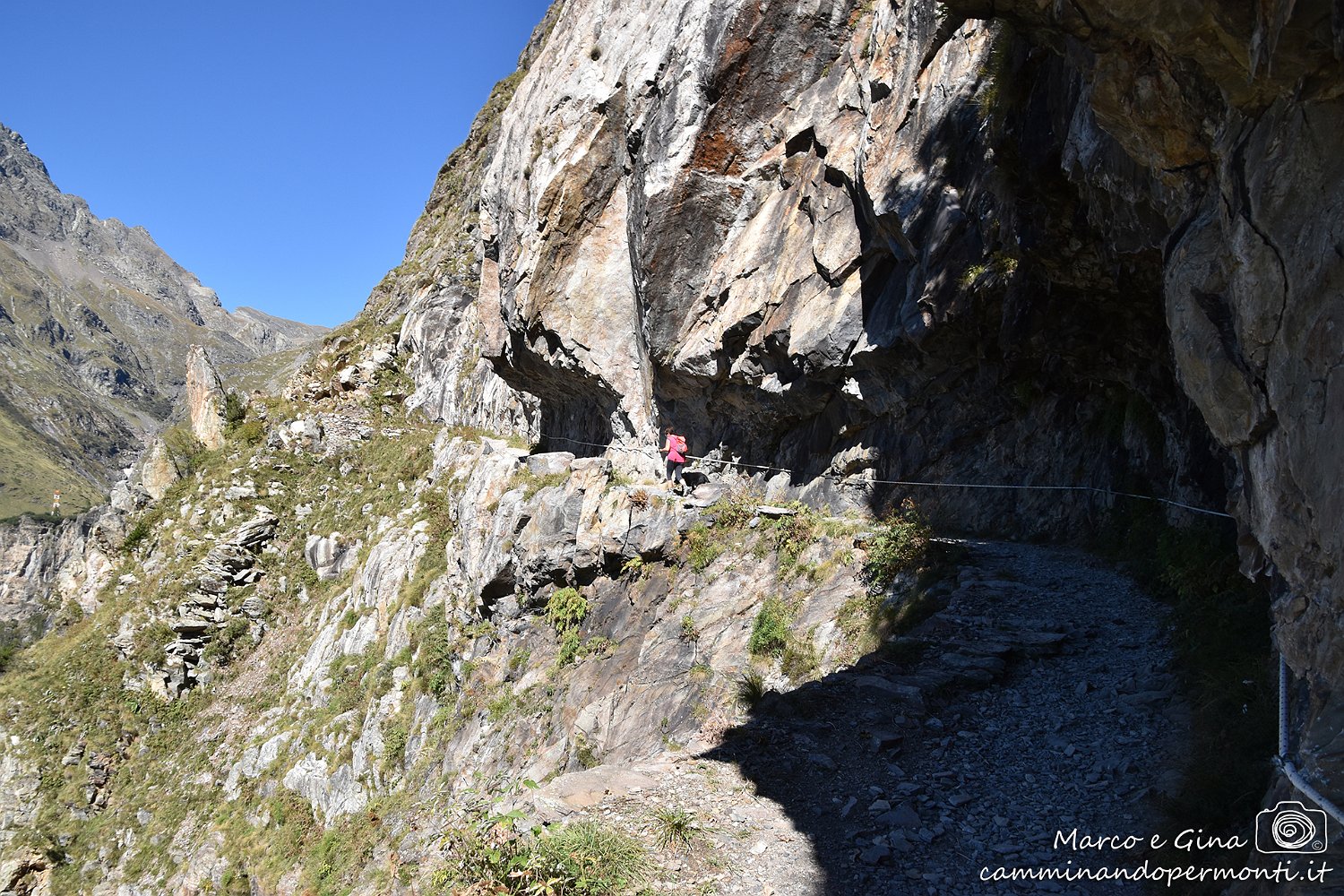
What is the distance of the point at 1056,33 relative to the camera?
5520 mm

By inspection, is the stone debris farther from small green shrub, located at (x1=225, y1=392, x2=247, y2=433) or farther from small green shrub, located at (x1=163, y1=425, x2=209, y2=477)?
small green shrub, located at (x1=225, y1=392, x2=247, y2=433)

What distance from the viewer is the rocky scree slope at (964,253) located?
3.80m

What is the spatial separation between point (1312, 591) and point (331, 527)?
2956cm

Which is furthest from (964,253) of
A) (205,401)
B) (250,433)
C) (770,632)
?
(205,401)

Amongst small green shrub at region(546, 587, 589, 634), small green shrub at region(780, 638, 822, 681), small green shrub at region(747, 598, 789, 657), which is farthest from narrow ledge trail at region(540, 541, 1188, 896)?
small green shrub at region(546, 587, 589, 634)

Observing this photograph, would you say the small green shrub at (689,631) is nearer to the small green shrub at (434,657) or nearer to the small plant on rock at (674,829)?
the small plant on rock at (674,829)

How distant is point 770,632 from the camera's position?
10117 mm

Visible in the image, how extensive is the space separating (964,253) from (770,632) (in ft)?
20.7

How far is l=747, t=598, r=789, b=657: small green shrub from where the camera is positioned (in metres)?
9.98

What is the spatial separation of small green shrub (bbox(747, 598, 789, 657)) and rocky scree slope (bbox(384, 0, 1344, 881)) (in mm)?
3759

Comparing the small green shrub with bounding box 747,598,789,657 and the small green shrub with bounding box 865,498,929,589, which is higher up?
the small green shrub with bounding box 865,498,929,589

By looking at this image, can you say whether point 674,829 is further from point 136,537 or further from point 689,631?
point 136,537

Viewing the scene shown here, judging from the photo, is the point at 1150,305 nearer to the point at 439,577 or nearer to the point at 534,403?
the point at 439,577

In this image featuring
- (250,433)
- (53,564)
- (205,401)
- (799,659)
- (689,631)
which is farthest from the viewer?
(53,564)
